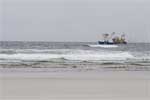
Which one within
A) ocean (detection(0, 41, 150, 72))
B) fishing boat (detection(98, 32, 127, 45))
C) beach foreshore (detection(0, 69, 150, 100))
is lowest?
ocean (detection(0, 41, 150, 72))

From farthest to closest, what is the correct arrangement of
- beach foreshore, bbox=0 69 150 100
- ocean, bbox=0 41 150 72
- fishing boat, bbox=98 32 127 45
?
fishing boat, bbox=98 32 127 45 → ocean, bbox=0 41 150 72 → beach foreshore, bbox=0 69 150 100

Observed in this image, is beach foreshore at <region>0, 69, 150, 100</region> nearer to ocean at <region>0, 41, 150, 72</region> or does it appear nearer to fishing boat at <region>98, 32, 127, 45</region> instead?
ocean at <region>0, 41, 150, 72</region>

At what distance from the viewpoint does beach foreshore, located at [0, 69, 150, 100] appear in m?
4.03

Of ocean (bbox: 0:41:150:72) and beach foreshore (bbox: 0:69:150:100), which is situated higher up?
→ beach foreshore (bbox: 0:69:150:100)

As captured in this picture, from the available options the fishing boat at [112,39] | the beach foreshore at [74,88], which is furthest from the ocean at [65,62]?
the beach foreshore at [74,88]

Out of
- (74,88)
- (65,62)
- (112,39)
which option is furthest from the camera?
(112,39)

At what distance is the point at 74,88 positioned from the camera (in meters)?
4.70

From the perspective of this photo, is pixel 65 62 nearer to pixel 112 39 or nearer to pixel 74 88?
pixel 74 88

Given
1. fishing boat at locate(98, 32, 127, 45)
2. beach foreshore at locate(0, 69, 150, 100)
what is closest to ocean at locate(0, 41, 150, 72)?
fishing boat at locate(98, 32, 127, 45)

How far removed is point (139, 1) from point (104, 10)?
1443mm

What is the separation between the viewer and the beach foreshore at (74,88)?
4.03 metres

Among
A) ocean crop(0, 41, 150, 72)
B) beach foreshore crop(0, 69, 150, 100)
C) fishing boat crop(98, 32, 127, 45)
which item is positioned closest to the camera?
beach foreshore crop(0, 69, 150, 100)

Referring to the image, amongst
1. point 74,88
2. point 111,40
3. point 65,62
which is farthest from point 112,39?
point 74,88

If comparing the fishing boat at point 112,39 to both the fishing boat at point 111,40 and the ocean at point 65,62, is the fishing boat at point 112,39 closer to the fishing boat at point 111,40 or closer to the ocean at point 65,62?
the fishing boat at point 111,40
